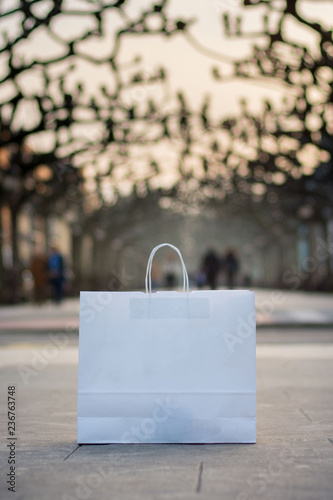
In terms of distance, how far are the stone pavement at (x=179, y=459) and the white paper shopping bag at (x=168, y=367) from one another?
0.12 meters

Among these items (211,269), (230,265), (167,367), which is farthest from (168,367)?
(230,265)

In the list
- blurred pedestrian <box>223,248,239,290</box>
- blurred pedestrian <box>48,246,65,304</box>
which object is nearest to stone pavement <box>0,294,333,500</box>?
blurred pedestrian <box>48,246,65,304</box>

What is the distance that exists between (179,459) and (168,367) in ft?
1.68

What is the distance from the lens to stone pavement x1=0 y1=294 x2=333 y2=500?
4.07 meters

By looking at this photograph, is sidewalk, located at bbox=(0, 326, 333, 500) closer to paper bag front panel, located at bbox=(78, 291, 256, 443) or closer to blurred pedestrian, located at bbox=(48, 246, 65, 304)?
paper bag front panel, located at bbox=(78, 291, 256, 443)

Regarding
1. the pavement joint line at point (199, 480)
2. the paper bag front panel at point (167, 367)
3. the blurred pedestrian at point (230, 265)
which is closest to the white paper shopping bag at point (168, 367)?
the paper bag front panel at point (167, 367)

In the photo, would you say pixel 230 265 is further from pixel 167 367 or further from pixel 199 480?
pixel 199 480

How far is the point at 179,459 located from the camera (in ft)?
15.6

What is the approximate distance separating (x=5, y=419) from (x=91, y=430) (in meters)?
1.33

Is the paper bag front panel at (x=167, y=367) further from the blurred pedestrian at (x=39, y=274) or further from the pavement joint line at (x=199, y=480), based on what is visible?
the blurred pedestrian at (x=39, y=274)

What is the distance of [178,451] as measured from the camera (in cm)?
496

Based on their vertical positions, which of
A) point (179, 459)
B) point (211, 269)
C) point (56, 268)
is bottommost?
point (179, 459)

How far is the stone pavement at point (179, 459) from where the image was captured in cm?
407

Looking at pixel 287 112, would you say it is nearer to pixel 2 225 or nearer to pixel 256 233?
pixel 2 225
